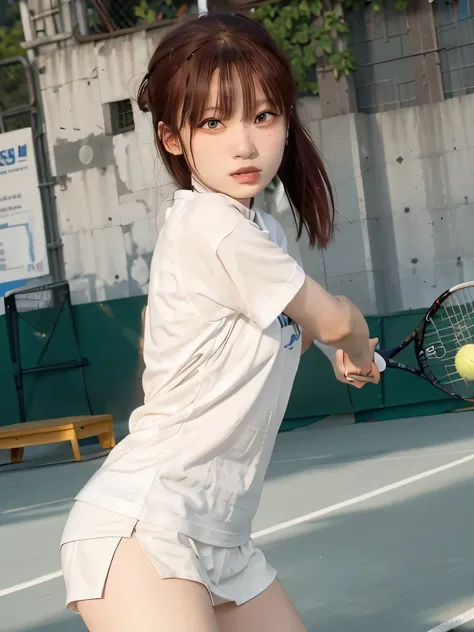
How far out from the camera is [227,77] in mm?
1898

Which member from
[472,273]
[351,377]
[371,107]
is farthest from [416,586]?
[371,107]

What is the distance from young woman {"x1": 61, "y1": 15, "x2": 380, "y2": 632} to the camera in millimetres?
1791

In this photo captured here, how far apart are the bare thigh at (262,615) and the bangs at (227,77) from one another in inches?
31.3

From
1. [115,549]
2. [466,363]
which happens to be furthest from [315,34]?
[115,549]

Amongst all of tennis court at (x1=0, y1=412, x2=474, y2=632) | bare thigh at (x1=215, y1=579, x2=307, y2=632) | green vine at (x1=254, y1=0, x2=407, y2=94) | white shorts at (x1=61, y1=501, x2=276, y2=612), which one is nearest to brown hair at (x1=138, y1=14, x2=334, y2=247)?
white shorts at (x1=61, y1=501, x2=276, y2=612)

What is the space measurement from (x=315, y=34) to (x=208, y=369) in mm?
11850

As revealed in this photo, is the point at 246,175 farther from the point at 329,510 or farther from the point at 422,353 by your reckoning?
the point at 329,510

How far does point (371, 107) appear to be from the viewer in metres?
13.2

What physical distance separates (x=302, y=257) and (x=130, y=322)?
2.07m

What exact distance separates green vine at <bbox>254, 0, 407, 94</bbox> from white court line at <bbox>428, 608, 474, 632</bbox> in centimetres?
976

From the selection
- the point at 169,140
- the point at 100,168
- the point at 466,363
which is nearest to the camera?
the point at 169,140

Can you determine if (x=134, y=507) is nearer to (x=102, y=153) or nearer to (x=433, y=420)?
(x=433, y=420)

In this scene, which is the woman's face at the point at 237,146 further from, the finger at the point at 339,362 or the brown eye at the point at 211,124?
the finger at the point at 339,362

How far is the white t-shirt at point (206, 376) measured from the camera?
5.96 feet
